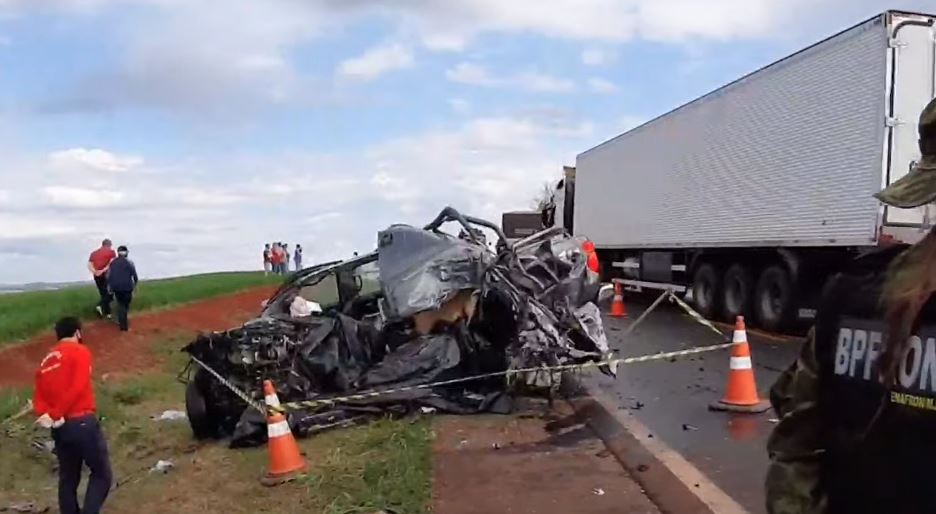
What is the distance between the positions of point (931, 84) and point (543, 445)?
7747 millimetres

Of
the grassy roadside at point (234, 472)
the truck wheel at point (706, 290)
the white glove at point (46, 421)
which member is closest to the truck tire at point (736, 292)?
the truck wheel at point (706, 290)

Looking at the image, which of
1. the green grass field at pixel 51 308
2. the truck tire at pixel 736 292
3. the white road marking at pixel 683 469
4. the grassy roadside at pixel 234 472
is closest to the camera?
the white road marking at pixel 683 469

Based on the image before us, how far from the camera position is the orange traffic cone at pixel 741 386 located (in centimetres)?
814

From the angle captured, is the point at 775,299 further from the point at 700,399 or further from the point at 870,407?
the point at 870,407

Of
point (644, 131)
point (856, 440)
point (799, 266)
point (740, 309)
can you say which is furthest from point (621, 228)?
point (856, 440)

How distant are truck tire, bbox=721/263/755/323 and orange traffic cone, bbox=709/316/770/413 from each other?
7657 millimetres

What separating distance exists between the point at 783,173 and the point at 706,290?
3.59m

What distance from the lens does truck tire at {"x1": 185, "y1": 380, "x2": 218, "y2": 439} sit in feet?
28.8

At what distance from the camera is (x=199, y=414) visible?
879 cm

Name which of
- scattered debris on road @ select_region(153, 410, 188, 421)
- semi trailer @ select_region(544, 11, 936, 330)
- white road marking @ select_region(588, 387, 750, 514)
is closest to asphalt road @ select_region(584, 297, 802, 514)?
white road marking @ select_region(588, 387, 750, 514)

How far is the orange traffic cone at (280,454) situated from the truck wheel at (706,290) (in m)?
11.6

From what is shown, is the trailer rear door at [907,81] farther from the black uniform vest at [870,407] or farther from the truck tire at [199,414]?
the black uniform vest at [870,407]

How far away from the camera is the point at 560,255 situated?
9.15m

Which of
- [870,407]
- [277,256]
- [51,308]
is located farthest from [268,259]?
[870,407]
